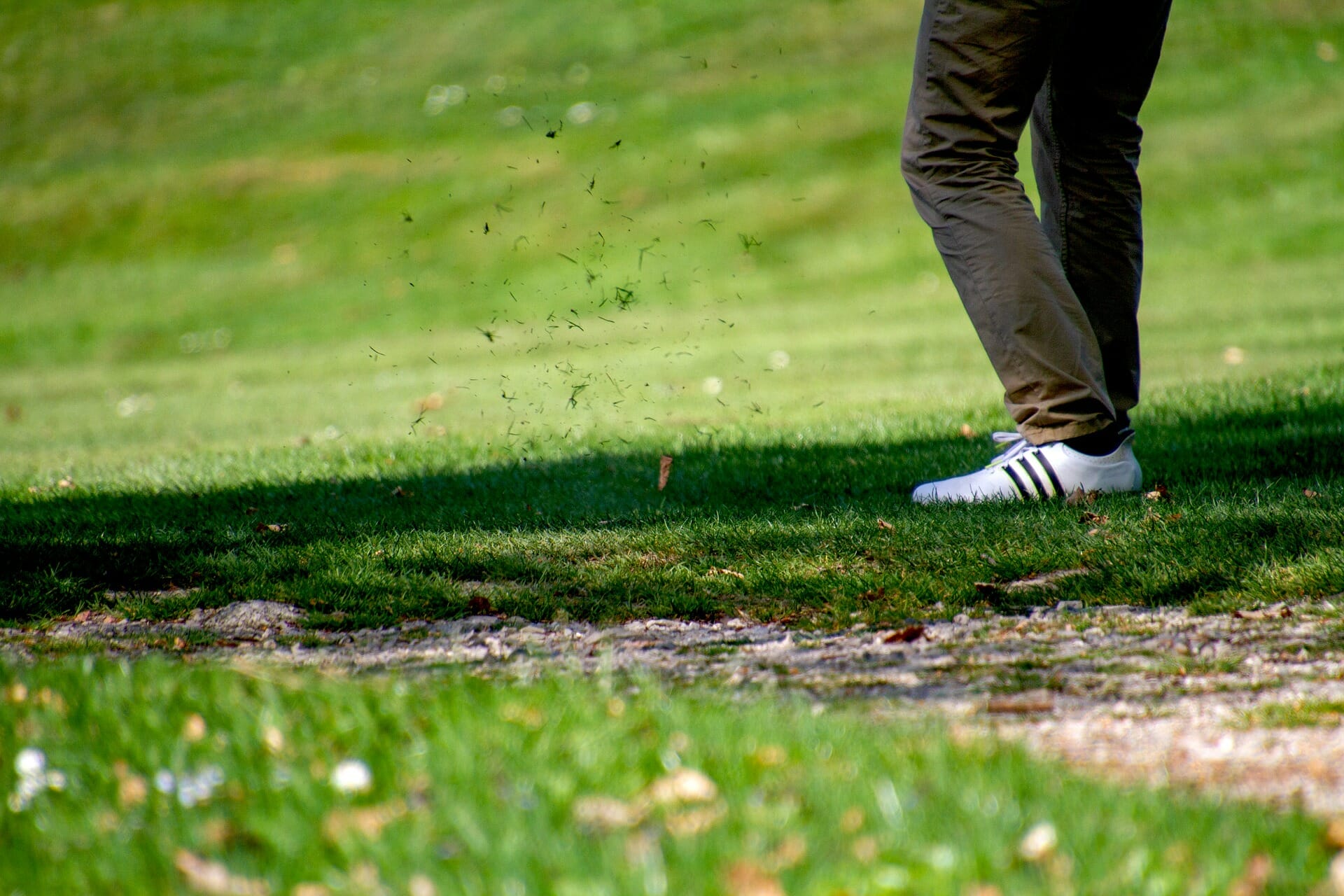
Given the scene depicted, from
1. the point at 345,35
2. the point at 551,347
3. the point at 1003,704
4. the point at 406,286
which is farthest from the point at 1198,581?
the point at 345,35

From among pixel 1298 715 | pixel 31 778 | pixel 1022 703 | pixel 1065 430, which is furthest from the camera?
pixel 1065 430

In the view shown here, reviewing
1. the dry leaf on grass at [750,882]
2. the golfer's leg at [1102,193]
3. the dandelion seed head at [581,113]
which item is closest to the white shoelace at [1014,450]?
the golfer's leg at [1102,193]

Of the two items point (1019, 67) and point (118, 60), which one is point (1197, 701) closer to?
point (1019, 67)

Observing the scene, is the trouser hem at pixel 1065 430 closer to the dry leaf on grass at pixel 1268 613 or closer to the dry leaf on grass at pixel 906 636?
the dry leaf on grass at pixel 1268 613

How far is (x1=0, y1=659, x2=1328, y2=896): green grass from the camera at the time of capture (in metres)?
1.56

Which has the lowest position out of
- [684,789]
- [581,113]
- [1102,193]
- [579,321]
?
[579,321]

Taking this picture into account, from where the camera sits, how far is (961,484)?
4039mm

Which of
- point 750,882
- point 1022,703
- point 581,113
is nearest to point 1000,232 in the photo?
point 1022,703

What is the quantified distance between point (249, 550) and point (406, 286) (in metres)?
16.0

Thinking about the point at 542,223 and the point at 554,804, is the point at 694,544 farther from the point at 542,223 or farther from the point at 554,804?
the point at 542,223

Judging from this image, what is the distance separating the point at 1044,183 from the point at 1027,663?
7.29 ft

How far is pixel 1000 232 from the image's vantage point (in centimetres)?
373

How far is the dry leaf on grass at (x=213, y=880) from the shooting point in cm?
158

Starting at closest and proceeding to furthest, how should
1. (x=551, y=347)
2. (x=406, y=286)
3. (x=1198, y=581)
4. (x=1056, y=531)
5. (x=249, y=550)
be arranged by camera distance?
(x=1198, y=581) < (x=1056, y=531) < (x=249, y=550) < (x=551, y=347) < (x=406, y=286)
